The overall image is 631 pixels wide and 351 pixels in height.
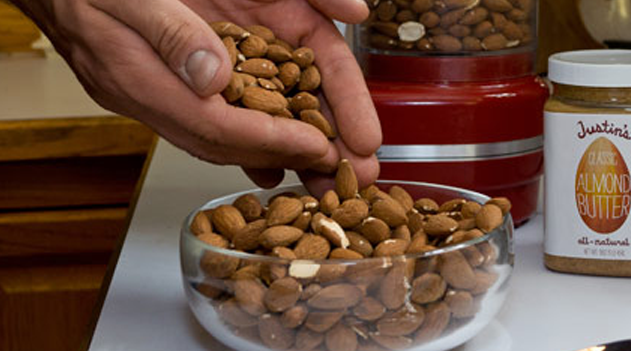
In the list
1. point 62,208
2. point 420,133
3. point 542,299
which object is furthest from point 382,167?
point 62,208

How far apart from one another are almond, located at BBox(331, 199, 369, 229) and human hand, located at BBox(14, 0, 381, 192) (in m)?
0.11

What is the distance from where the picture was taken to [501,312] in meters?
0.80

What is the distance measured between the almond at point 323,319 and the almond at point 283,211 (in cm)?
9

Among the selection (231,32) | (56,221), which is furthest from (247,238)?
(56,221)

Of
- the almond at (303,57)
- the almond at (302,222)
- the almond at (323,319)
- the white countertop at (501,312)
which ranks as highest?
the almond at (303,57)

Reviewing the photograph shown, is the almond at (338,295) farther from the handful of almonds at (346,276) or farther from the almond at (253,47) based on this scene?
the almond at (253,47)

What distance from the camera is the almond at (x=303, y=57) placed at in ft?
2.96

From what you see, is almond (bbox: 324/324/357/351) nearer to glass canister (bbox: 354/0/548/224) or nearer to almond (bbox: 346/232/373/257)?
almond (bbox: 346/232/373/257)

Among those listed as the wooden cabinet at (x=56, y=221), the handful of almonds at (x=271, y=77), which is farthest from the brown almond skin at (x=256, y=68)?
the wooden cabinet at (x=56, y=221)

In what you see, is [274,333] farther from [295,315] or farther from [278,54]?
[278,54]

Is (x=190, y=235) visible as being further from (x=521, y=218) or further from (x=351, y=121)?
(x=521, y=218)

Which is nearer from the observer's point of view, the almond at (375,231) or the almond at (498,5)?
the almond at (375,231)

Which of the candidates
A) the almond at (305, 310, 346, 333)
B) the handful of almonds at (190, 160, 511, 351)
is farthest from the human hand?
the almond at (305, 310, 346, 333)

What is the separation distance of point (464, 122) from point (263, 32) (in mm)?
208
